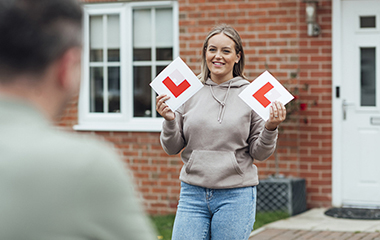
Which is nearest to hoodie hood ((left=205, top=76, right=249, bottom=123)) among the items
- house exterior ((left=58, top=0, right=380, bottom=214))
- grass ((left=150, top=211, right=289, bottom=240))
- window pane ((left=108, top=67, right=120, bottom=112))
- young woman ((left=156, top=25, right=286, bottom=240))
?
young woman ((left=156, top=25, right=286, bottom=240))

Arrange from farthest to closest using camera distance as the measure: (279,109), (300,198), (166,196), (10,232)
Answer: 1. (166,196)
2. (300,198)
3. (279,109)
4. (10,232)

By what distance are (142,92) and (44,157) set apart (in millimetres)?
6722

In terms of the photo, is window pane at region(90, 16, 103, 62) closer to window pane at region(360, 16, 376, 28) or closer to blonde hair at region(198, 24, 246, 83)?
window pane at region(360, 16, 376, 28)

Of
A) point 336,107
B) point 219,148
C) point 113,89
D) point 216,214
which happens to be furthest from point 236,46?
point 113,89

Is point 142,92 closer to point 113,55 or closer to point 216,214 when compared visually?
point 113,55

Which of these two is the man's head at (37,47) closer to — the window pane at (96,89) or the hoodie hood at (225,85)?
the hoodie hood at (225,85)

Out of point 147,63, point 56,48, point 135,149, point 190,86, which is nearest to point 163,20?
point 147,63

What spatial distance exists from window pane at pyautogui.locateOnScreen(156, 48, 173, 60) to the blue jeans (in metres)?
4.66

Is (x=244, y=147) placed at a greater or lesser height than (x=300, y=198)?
greater

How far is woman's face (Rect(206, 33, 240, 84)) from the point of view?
3.26 m

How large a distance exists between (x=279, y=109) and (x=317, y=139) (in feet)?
13.2

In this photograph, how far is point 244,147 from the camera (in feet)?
10.4

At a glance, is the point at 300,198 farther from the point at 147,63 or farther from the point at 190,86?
the point at 190,86

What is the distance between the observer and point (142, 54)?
7.68 metres
